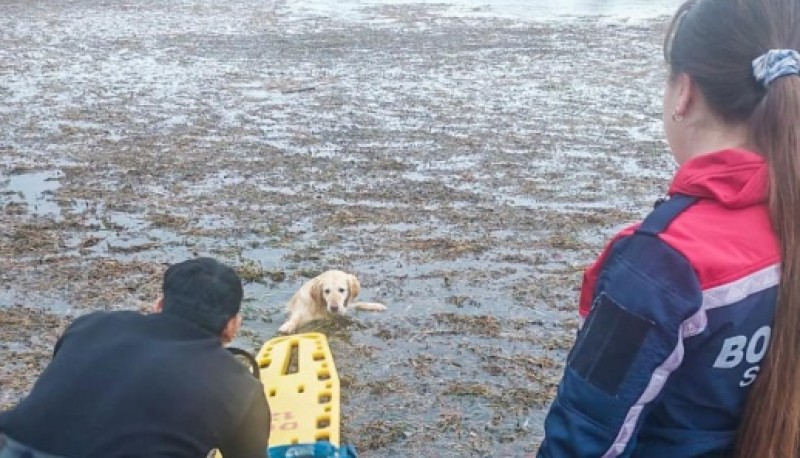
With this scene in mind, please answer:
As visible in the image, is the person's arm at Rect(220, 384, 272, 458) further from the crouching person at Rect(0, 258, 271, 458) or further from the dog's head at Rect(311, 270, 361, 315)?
the dog's head at Rect(311, 270, 361, 315)

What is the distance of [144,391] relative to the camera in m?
2.75

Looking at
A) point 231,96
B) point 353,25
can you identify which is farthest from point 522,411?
point 353,25

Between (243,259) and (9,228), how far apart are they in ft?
7.38

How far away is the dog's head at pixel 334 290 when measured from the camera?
618cm

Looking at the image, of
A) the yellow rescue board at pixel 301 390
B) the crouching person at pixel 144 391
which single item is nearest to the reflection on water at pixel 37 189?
the yellow rescue board at pixel 301 390

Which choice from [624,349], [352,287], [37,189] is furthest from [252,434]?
[37,189]

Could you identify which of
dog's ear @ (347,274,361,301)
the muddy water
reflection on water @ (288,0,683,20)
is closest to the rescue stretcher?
the muddy water

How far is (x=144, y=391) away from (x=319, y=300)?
3.44 m

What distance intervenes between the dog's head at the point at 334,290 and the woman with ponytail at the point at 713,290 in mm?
4451

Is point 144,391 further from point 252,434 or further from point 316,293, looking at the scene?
point 316,293

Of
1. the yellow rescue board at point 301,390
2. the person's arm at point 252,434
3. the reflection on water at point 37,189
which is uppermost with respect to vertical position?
the person's arm at point 252,434

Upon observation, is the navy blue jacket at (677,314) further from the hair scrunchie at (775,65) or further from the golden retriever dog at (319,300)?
the golden retriever dog at (319,300)

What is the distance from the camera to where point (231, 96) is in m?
14.1

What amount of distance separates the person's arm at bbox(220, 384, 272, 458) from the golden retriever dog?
2.95 metres
